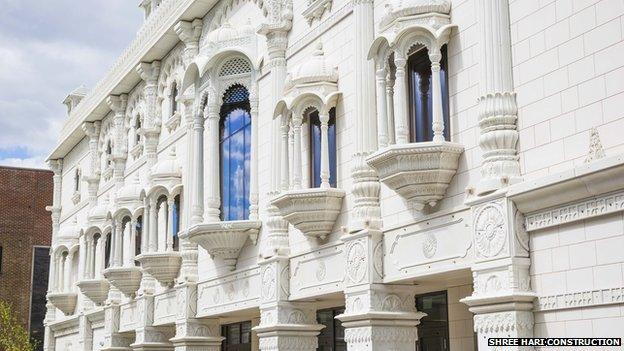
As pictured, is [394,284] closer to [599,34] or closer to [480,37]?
[480,37]

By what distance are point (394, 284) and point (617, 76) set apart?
5.68m

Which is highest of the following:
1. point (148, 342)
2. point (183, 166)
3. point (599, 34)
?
point (183, 166)

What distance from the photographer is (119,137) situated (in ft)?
104

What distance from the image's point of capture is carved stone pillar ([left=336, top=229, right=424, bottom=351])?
51.2ft

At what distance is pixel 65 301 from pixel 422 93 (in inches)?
957

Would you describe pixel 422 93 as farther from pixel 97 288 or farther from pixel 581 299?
pixel 97 288

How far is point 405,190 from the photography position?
14.7m

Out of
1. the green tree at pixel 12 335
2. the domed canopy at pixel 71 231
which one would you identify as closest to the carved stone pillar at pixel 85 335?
the domed canopy at pixel 71 231

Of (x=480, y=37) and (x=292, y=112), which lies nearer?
(x=480, y=37)

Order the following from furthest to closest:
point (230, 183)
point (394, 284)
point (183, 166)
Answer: point (183, 166), point (230, 183), point (394, 284)

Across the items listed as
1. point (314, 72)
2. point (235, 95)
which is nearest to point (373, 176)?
point (314, 72)

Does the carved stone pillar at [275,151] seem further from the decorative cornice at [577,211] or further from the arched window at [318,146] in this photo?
the decorative cornice at [577,211]

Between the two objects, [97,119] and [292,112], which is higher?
[97,119]

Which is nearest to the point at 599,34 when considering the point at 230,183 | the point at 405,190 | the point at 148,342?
the point at 405,190
